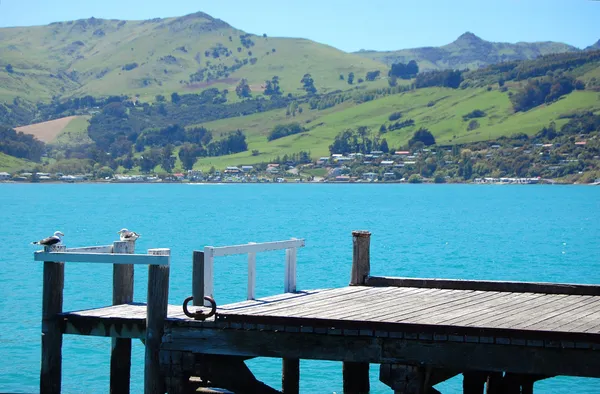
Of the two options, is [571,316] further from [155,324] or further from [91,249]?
[91,249]

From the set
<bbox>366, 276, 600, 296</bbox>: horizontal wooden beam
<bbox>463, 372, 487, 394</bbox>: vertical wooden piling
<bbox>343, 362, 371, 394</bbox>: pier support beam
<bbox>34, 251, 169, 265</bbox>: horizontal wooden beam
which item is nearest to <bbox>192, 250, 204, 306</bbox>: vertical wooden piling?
<bbox>34, 251, 169, 265</bbox>: horizontal wooden beam

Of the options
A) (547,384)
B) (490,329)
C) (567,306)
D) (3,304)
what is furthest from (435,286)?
(3,304)

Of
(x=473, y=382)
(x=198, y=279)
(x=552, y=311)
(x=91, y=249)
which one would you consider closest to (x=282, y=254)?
(x=473, y=382)

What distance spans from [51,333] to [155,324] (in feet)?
6.69

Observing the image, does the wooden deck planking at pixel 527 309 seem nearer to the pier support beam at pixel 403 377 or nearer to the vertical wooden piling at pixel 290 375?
the pier support beam at pixel 403 377

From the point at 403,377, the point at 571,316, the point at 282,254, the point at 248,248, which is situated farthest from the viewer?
the point at 282,254

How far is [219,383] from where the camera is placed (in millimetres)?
13953

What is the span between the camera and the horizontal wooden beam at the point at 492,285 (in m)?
16.9

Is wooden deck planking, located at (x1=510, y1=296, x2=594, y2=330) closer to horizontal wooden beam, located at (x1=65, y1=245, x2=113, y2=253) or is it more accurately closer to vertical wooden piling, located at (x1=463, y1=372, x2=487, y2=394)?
vertical wooden piling, located at (x1=463, y1=372, x2=487, y2=394)

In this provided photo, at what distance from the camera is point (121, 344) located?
15.4m

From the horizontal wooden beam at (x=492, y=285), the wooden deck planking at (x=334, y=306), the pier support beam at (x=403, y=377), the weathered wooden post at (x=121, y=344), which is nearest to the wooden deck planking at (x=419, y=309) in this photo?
the wooden deck planking at (x=334, y=306)

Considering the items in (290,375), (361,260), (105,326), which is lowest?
(290,375)

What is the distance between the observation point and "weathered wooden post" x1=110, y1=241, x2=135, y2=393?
50.6ft

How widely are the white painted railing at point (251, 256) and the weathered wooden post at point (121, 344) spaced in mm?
1780
